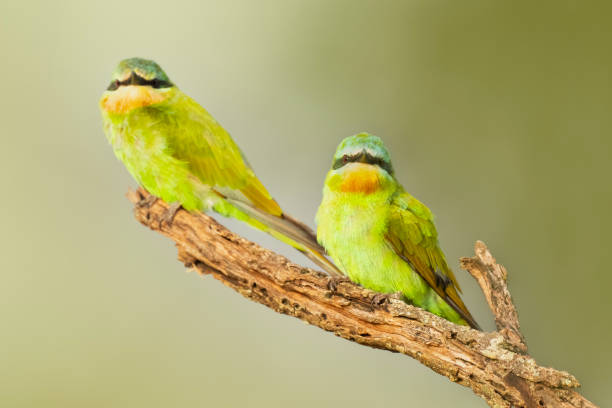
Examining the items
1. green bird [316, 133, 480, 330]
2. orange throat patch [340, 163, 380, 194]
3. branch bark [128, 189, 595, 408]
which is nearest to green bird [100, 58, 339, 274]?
branch bark [128, 189, 595, 408]

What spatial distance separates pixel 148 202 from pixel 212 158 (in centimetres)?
43

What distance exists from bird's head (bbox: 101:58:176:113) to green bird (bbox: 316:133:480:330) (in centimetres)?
104

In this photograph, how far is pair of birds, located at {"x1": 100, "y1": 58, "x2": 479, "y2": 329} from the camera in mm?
3010

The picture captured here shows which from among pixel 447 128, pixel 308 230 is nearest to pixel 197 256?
pixel 308 230

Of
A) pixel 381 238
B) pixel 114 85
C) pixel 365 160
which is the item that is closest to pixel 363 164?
pixel 365 160

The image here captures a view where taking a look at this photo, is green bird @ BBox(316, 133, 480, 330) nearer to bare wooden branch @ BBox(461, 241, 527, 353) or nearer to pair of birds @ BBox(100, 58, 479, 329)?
pair of birds @ BBox(100, 58, 479, 329)

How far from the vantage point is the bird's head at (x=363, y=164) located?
9.83ft

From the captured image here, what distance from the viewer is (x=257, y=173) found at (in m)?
3.62

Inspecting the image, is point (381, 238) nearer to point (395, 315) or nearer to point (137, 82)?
point (395, 315)

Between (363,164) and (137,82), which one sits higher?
(137,82)

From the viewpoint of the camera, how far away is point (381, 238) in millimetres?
3016

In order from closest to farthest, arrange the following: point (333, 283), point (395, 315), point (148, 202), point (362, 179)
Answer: point (395, 315), point (333, 283), point (362, 179), point (148, 202)

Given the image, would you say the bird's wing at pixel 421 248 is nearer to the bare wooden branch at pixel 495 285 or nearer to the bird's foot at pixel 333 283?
the bare wooden branch at pixel 495 285

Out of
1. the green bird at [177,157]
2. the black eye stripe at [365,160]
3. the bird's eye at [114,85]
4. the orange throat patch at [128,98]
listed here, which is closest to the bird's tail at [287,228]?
the green bird at [177,157]
